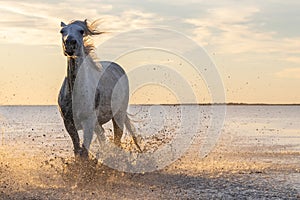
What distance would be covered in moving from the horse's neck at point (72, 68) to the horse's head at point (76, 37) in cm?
14

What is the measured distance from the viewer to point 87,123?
849cm

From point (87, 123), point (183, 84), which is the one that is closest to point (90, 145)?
point (87, 123)

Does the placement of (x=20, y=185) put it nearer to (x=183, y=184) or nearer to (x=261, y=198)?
(x=183, y=184)

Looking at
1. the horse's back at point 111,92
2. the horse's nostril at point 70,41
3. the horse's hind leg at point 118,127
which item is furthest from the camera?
the horse's hind leg at point 118,127

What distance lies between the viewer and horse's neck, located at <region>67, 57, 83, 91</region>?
8.20 meters

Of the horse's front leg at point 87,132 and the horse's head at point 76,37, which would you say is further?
the horse's front leg at point 87,132

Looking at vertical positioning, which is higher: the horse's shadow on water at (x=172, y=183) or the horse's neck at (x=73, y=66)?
the horse's neck at (x=73, y=66)

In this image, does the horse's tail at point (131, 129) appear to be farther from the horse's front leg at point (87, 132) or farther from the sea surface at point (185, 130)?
the horse's front leg at point (87, 132)

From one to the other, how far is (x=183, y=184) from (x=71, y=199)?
2088mm

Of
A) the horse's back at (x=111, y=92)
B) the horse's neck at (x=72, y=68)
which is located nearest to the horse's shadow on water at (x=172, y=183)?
the horse's back at (x=111, y=92)

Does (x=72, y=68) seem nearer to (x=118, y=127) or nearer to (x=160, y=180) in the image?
(x=160, y=180)

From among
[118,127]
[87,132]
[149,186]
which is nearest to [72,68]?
[87,132]

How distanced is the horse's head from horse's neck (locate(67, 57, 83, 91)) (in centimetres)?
14

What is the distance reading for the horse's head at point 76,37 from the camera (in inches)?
309
